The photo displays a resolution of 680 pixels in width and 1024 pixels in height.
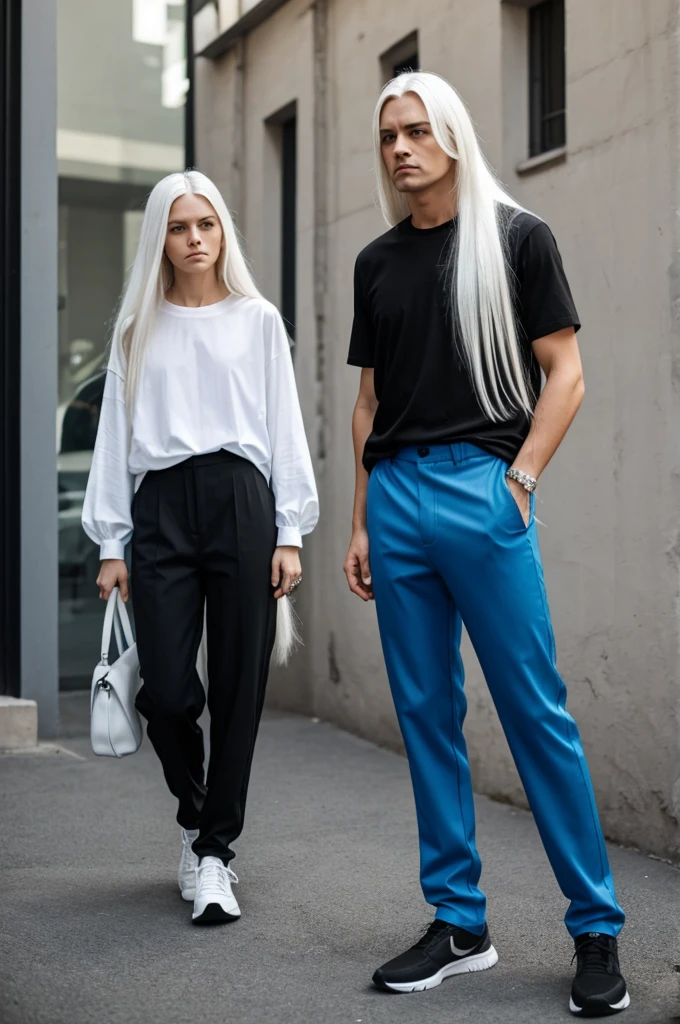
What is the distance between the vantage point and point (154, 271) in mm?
3840

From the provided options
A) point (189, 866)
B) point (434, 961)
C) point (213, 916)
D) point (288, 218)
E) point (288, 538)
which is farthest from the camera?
point (288, 218)

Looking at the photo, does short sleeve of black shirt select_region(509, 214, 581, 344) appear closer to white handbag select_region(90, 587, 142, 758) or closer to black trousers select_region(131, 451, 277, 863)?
black trousers select_region(131, 451, 277, 863)

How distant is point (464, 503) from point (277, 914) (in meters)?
1.52

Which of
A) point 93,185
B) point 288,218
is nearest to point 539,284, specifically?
point 288,218

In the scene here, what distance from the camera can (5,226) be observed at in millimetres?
6738

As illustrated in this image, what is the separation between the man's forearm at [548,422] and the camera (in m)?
3.14

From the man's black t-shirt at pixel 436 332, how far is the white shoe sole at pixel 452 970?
4.29 ft

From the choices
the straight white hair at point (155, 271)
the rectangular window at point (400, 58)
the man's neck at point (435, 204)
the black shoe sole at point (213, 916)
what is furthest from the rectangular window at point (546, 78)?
the black shoe sole at point (213, 916)

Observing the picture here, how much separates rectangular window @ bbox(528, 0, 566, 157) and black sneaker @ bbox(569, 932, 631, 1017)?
11.6ft

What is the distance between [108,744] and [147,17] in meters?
6.02

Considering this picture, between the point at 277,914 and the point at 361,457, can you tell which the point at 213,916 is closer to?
the point at 277,914

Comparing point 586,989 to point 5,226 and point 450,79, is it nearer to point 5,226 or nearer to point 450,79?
point 450,79

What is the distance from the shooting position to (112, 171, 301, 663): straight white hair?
3.83m

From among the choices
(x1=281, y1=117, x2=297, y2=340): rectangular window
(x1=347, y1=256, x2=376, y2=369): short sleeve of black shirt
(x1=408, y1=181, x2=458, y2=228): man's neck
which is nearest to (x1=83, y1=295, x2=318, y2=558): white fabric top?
(x1=347, y1=256, x2=376, y2=369): short sleeve of black shirt
